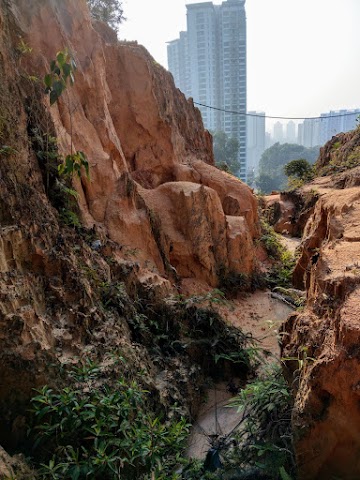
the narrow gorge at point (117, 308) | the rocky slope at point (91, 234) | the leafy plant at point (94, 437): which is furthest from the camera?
the rocky slope at point (91, 234)

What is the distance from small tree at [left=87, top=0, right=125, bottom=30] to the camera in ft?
47.1

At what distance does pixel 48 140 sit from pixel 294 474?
478cm

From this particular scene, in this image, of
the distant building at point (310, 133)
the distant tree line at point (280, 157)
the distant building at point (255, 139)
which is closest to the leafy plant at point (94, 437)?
the distant tree line at point (280, 157)

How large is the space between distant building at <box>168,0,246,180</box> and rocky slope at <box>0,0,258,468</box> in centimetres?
4064

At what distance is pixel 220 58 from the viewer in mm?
49219

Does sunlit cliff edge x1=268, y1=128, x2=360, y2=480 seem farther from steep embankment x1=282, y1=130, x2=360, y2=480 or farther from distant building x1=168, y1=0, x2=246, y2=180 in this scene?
distant building x1=168, y1=0, x2=246, y2=180

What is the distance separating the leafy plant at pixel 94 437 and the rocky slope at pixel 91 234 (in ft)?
0.66

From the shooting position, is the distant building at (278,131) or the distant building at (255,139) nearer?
the distant building at (255,139)

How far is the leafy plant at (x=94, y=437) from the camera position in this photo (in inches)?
88.2

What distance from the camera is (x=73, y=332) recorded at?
130 inches

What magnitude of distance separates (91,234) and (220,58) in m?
52.9

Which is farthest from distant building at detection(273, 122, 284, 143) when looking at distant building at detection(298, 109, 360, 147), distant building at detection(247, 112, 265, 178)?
distant building at detection(247, 112, 265, 178)

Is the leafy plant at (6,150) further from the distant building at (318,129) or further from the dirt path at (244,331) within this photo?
the distant building at (318,129)

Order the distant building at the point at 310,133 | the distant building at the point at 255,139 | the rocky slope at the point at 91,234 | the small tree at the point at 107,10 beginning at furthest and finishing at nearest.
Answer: the distant building at the point at 310,133, the distant building at the point at 255,139, the small tree at the point at 107,10, the rocky slope at the point at 91,234
